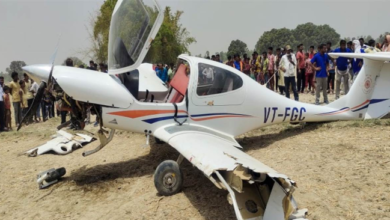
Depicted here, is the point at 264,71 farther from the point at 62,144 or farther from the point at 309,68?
the point at 62,144

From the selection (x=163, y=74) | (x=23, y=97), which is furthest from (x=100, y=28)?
(x=23, y=97)

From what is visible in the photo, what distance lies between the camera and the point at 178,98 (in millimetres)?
6652

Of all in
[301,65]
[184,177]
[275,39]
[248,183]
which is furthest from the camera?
[275,39]

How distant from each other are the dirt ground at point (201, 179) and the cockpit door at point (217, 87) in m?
1.32

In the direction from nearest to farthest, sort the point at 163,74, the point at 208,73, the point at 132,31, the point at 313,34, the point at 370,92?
the point at 132,31, the point at 208,73, the point at 370,92, the point at 163,74, the point at 313,34

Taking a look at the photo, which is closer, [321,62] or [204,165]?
→ [204,165]

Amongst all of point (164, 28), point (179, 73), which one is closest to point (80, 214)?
point (179, 73)

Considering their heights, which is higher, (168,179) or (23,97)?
(23,97)

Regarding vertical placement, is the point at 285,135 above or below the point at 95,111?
below

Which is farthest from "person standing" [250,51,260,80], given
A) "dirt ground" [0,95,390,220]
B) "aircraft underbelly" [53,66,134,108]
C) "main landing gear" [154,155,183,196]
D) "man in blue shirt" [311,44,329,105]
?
"main landing gear" [154,155,183,196]

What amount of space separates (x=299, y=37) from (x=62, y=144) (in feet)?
354

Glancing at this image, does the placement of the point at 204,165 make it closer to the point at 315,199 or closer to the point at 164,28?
the point at 315,199

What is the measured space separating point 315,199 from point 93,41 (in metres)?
28.4

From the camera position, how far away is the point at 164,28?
34.7m
